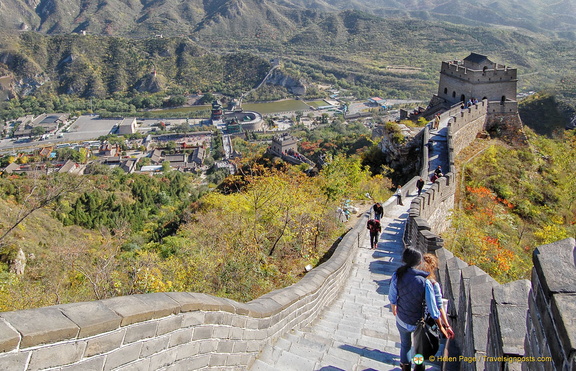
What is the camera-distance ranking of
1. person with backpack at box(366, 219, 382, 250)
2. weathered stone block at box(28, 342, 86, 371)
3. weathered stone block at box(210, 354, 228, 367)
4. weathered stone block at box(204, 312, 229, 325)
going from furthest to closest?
person with backpack at box(366, 219, 382, 250) → weathered stone block at box(210, 354, 228, 367) → weathered stone block at box(204, 312, 229, 325) → weathered stone block at box(28, 342, 86, 371)

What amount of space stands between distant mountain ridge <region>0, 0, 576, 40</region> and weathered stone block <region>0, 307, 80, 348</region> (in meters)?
150

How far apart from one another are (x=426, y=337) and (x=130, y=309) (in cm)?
245

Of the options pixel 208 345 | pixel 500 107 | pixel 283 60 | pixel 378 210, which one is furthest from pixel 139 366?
pixel 283 60

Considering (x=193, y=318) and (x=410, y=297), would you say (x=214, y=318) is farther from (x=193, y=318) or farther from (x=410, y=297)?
(x=410, y=297)

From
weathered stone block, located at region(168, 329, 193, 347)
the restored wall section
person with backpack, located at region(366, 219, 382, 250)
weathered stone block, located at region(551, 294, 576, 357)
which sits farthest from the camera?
person with backpack, located at region(366, 219, 382, 250)

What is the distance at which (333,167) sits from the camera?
13.6 m

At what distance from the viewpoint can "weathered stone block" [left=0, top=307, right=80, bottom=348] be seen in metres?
1.97

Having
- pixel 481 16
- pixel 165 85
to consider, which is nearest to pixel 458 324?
pixel 165 85

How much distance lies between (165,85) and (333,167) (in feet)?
328

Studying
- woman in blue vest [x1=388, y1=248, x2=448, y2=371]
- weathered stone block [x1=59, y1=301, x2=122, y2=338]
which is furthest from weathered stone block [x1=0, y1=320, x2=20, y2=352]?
woman in blue vest [x1=388, y1=248, x2=448, y2=371]

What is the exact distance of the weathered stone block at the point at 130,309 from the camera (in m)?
2.48

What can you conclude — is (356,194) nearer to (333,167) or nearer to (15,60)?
(333,167)

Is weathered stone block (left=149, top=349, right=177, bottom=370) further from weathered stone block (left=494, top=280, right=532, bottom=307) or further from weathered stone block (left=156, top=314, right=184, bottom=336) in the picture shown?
weathered stone block (left=494, top=280, right=532, bottom=307)

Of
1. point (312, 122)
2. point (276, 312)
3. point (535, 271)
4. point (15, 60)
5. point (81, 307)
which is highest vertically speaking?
point (535, 271)
